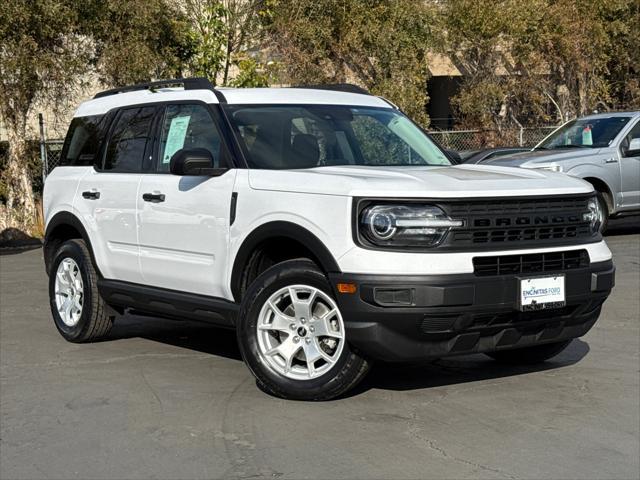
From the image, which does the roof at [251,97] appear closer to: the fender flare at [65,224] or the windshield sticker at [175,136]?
the windshield sticker at [175,136]

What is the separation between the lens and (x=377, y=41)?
80.1ft

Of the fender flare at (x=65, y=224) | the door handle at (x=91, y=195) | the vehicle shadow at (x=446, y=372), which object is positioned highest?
the door handle at (x=91, y=195)

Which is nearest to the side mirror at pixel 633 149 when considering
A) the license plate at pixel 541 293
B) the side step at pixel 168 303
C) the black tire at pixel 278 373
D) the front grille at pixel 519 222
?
the front grille at pixel 519 222

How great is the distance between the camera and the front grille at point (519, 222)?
5.99 meters

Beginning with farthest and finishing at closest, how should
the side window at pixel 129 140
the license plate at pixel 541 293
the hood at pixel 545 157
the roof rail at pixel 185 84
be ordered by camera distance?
the hood at pixel 545 157 < the side window at pixel 129 140 < the roof rail at pixel 185 84 < the license plate at pixel 541 293

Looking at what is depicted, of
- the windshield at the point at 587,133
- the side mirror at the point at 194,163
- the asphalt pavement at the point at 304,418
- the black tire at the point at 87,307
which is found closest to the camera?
the asphalt pavement at the point at 304,418

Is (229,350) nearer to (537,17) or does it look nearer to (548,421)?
(548,421)

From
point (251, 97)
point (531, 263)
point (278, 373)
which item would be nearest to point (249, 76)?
point (251, 97)

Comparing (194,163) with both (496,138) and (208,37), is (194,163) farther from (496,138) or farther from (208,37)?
(496,138)

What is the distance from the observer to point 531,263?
6.19 m

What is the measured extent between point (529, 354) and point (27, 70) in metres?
12.7

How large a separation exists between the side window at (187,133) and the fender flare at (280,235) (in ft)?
2.31

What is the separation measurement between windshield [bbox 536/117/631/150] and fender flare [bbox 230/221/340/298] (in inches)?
392

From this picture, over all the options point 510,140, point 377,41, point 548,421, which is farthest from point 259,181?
point 510,140
